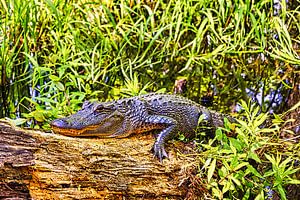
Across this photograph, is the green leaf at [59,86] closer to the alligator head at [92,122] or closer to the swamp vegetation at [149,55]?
the swamp vegetation at [149,55]

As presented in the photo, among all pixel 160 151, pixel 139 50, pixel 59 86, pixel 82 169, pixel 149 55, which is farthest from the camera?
pixel 149 55

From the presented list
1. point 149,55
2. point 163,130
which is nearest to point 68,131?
point 163,130

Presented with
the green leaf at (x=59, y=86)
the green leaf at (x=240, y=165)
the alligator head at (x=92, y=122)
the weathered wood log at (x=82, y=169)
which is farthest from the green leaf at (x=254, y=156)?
the green leaf at (x=59, y=86)

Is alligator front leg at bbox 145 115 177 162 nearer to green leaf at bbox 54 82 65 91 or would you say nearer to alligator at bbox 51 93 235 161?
alligator at bbox 51 93 235 161

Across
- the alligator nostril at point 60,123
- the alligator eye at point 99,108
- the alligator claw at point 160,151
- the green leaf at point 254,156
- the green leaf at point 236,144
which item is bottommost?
the alligator claw at point 160,151

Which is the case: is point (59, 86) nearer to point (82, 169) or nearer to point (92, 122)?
point (92, 122)

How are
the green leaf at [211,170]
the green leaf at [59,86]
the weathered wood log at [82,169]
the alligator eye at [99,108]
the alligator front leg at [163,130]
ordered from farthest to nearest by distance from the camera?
the green leaf at [59,86]
the alligator eye at [99,108]
the alligator front leg at [163,130]
the green leaf at [211,170]
the weathered wood log at [82,169]
